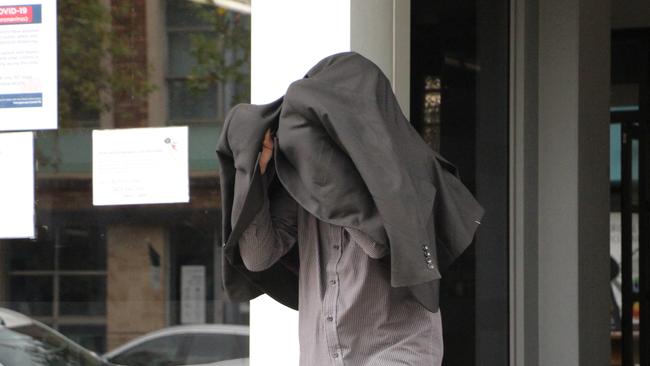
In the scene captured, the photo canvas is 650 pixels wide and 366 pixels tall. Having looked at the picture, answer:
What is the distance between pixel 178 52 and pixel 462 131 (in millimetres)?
1234

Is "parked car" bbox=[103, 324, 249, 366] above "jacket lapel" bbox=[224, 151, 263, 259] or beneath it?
beneath

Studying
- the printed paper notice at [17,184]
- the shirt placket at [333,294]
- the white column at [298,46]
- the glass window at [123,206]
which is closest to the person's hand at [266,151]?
the shirt placket at [333,294]

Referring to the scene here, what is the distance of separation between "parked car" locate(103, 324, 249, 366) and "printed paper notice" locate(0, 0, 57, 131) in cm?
91

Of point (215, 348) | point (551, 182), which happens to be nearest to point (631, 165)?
point (551, 182)

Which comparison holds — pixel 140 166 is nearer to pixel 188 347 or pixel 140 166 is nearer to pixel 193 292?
pixel 193 292

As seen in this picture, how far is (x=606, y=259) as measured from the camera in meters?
6.07

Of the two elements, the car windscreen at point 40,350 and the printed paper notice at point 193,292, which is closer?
the printed paper notice at point 193,292

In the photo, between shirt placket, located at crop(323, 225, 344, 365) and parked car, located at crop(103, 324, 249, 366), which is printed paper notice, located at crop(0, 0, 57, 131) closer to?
parked car, located at crop(103, 324, 249, 366)

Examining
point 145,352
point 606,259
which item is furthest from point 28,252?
point 606,259

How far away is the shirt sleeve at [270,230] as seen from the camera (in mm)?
3178

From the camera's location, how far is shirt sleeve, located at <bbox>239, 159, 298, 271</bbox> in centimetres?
318

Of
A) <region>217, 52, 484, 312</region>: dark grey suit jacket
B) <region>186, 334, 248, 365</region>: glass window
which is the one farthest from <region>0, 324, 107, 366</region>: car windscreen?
<region>217, 52, 484, 312</region>: dark grey suit jacket

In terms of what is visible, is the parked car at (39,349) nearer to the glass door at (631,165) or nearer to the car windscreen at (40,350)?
the car windscreen at (40,350)

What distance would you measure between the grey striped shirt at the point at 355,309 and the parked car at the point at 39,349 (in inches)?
70.0
